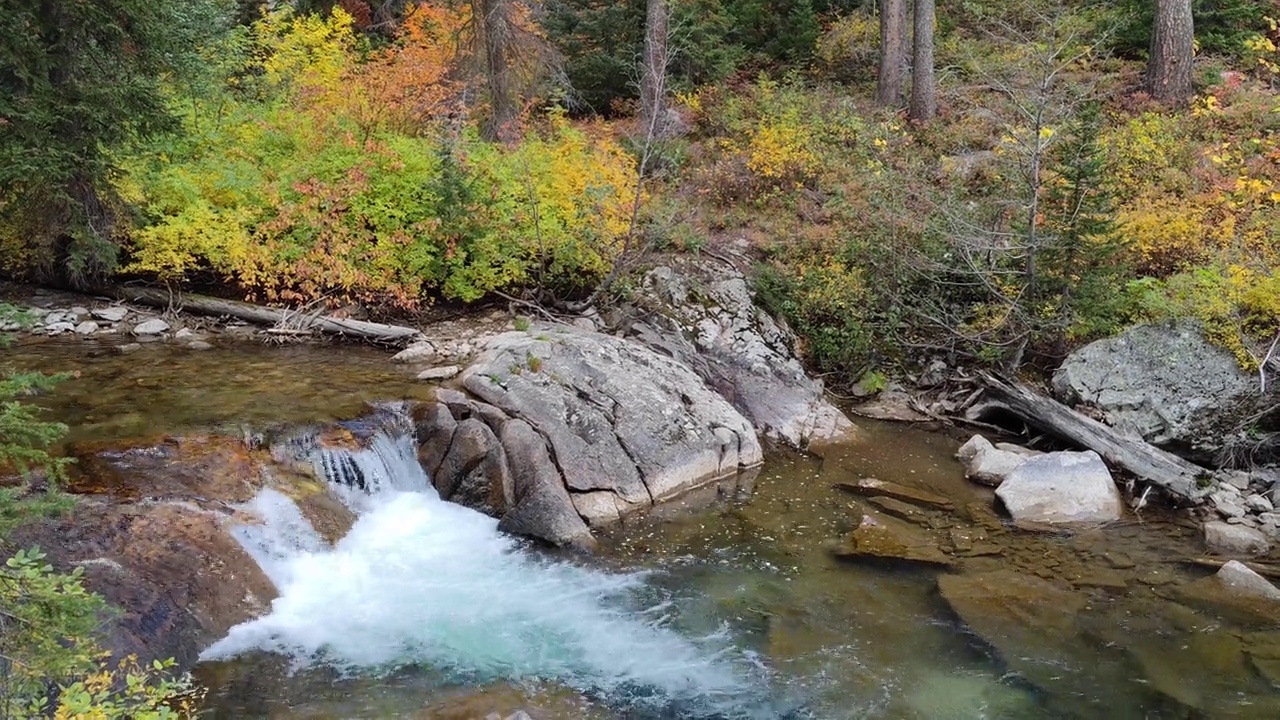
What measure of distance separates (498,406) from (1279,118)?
53.2ft

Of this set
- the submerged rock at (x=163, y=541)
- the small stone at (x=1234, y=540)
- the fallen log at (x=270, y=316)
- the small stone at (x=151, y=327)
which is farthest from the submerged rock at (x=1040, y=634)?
the small stone at (x=151, y=327)

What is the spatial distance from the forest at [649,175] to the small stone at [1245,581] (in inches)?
158

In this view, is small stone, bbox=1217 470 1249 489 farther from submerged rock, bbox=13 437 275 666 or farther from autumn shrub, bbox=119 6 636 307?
submerged rock, bbox=13 437 275 666

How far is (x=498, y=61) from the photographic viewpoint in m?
16.6

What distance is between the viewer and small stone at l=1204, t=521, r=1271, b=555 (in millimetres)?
9305

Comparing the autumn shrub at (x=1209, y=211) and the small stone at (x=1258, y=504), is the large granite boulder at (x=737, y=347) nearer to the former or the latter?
the small stone at (x=1258, y=504)

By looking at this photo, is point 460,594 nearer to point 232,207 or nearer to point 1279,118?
point 232,207

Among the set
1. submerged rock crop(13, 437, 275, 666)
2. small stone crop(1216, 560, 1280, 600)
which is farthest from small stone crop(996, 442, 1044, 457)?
submerged rock crop(13, 437, 275, 666)

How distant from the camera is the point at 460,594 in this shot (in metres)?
8.12

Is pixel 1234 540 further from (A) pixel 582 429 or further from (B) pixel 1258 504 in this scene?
(A) pixel 582 429

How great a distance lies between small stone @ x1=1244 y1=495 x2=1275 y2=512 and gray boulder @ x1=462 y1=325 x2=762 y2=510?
242 inches

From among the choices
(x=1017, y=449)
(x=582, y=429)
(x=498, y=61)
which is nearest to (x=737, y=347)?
(x=582, y=429)

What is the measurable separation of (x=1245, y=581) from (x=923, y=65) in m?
14.2

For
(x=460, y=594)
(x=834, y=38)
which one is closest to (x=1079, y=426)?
(x=460, y=594)
